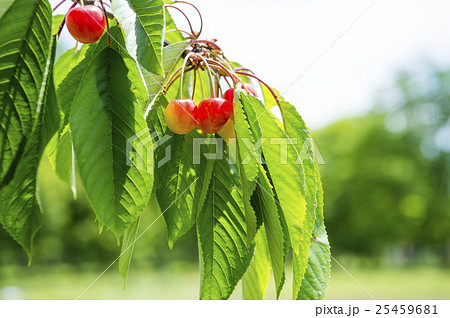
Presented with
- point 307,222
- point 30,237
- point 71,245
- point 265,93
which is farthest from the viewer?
point 71,245

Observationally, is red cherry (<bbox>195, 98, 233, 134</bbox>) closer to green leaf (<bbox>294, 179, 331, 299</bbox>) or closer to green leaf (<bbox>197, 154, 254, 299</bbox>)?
green leaf (<bbox>197, 154, 254, 299</bbox>)

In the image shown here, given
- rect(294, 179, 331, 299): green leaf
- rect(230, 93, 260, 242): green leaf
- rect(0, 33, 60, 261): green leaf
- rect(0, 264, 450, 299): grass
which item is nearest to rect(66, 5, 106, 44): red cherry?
→ rect(0, 33, 60, 261): green leaf

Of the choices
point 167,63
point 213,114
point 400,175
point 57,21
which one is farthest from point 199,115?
point 400,175

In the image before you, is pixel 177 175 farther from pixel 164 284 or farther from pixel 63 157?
pixel 164 284

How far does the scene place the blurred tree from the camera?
83.1 ft

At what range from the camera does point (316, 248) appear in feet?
3.22

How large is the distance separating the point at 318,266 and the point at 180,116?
1.45 ft

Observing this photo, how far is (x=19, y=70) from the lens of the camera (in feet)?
2.09

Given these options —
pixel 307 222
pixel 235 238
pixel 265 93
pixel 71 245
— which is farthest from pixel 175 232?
pixel 71 245

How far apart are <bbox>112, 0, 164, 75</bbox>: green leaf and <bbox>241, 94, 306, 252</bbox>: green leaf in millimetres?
198

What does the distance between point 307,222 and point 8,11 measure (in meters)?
0.59

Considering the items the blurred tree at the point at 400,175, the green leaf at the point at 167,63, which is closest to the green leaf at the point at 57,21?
the green leaf at the point at 167,63

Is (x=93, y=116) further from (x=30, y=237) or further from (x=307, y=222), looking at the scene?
(x=307, y=222)

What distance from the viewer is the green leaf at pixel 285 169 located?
810 millimetres
